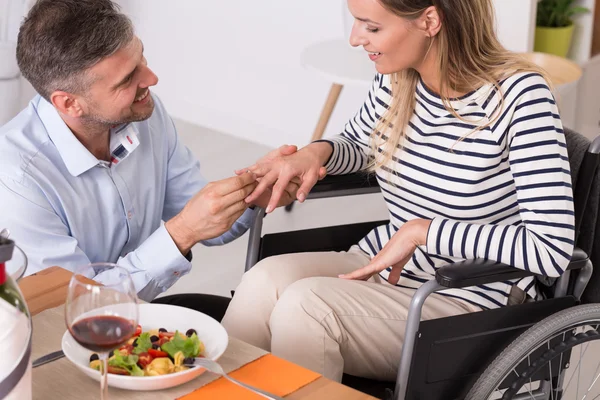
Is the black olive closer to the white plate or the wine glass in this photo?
the white plate

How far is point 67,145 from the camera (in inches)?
68.0

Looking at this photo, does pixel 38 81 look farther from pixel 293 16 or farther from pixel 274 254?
pixel 293 16

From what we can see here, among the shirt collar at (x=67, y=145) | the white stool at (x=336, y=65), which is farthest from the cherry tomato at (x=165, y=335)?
the white stool at (x=336, y=65)

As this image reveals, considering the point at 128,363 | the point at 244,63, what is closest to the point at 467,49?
the point at 128,363

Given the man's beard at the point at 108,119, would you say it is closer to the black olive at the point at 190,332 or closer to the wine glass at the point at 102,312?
the black olive at the point at 190,332

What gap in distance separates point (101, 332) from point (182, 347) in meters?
0.19

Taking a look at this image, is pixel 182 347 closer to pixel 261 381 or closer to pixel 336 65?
pixel 261 381

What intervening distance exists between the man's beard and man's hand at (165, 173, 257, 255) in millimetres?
213

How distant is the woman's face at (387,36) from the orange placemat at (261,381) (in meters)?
0.70

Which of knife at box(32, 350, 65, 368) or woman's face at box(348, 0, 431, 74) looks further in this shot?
woman's face at box(348, 0, 431, 74)

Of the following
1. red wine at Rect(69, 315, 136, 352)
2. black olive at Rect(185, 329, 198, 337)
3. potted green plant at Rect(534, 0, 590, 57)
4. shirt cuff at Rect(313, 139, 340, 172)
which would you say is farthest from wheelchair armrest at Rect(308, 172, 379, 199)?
potted green plant at Rect(534, 0, 590, 57)

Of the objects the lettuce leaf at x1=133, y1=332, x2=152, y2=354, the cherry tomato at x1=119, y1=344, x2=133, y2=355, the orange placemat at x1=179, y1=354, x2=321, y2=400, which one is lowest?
the orange placemat at x1=179, y1=354, x2=321, y2=400

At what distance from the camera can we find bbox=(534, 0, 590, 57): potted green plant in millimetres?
3543

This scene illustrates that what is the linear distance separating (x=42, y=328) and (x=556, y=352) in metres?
0.87
